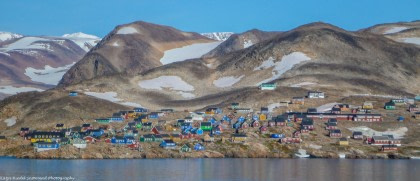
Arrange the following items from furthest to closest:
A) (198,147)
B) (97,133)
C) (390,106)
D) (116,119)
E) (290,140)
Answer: (390,106)
(116,119)
(97,133)
(290,140)
(198,147)

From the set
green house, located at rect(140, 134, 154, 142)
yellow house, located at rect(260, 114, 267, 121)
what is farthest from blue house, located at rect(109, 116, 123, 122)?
yellow house, located at rect(260, 114, 267, 121)

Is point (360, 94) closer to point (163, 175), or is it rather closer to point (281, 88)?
point (281, 88)

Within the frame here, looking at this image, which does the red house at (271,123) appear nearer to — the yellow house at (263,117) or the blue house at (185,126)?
the yellow house at (263,117)

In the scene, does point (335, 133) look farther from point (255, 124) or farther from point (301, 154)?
point (255, 124)


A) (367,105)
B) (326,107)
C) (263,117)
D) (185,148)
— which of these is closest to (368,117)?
(367,105)

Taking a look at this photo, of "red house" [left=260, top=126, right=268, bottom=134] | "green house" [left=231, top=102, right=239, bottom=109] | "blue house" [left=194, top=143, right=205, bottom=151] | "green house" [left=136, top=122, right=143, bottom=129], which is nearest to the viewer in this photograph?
"blue house" [left=194, top=143, right=205, bottom=151]

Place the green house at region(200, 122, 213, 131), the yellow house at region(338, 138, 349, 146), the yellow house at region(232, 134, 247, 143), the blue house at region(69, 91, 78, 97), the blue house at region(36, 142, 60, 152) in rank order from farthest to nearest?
the blue house at region(69, 91, 78, 97), the green house at region(200, 122, 213, 131), the yellow house at region(338, 138, 349, 146), the yellow house at region(232, 134, 247, 143), the blue house at region(36, 142, 60, 152)

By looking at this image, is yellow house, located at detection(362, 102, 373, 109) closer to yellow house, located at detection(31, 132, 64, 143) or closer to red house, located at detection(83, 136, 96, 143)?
red house, located at detection(83, 136, 96, 143)
